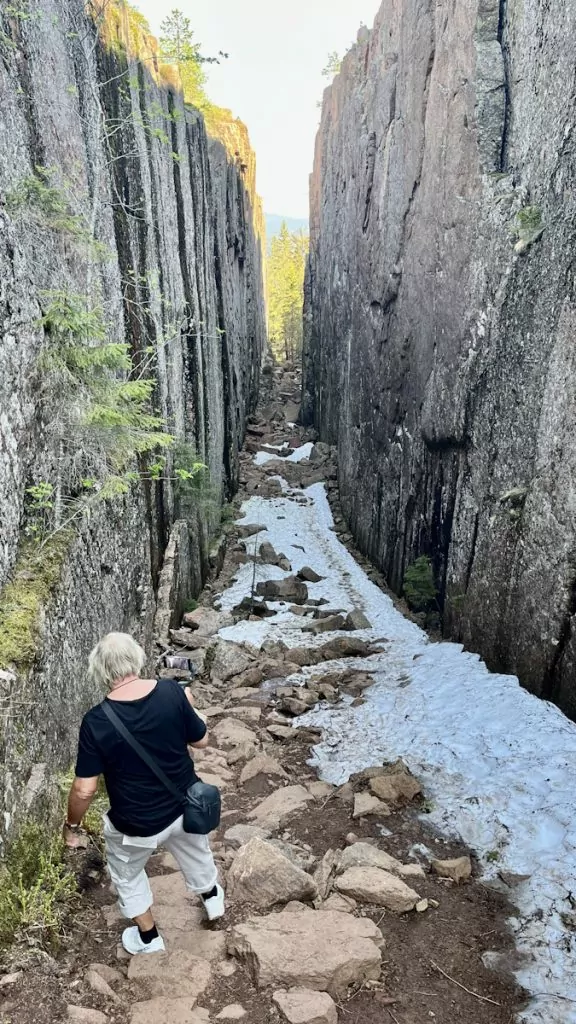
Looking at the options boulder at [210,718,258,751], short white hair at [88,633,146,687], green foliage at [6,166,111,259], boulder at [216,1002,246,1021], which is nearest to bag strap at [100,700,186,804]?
short white hair at [88,633,146,687]

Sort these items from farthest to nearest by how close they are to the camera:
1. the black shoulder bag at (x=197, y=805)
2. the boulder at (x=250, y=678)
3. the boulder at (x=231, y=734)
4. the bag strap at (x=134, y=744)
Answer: the boulder at (x=250, y=678)
the boulder at (x=231, y=734)
the black shoulder bag at (x=197, y=805)
the bag strap at (x=134, y=744)

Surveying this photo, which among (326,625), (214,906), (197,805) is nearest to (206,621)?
(326,625)

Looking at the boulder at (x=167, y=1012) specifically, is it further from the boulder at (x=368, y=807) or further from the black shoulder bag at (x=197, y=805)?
the boulder at (x=368, y=807)

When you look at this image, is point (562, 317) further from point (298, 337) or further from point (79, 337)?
point (298, 337)

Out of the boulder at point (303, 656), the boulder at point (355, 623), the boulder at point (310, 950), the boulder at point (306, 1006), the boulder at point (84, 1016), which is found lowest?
the boulder at point (355, 623)

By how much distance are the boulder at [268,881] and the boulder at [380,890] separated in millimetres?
350

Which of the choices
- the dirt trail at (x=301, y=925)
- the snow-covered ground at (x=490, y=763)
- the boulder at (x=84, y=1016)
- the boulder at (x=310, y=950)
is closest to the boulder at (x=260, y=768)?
the dirt trail at (x=301, y=925)

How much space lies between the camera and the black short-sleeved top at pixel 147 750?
12.8 feet

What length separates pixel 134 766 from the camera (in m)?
3.97

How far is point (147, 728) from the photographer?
3945mm

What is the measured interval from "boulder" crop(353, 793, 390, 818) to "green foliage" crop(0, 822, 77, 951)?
318 centimetres

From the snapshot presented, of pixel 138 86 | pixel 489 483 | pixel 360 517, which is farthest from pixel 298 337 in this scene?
pixel 489 483

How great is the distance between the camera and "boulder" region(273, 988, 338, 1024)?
12.9 ft

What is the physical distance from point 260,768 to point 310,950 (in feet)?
12.7
